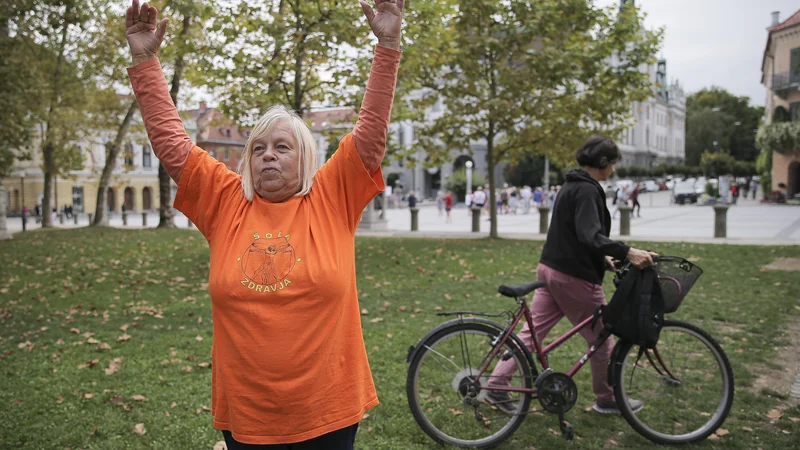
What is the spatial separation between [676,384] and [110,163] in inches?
1115

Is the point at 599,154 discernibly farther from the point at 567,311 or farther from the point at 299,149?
the point at 299,149

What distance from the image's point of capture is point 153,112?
7.78ft

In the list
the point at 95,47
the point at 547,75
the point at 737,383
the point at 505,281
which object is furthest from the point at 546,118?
the point at 95,47

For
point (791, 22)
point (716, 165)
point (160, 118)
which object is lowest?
point (160, 118)

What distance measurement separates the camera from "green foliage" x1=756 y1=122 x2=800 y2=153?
42.4m

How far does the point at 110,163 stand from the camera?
2809 centimetres

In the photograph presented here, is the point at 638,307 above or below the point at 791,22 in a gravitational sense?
below

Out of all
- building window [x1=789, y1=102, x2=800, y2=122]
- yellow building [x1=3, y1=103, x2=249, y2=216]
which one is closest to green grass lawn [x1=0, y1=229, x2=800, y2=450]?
building window [x1=789, y1=102, x2=800, y2=122]

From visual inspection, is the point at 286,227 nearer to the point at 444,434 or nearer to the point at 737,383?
the point at 444,434

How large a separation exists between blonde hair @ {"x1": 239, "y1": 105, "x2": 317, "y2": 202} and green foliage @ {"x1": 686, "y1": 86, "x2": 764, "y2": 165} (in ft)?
335

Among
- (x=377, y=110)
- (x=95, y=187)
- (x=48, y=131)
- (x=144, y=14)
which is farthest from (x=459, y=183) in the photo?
(x=377, y=110)

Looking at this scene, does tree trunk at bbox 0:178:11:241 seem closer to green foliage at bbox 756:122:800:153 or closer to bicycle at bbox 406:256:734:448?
bicycle at bbox 406:256:734:448

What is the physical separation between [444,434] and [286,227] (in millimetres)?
2516

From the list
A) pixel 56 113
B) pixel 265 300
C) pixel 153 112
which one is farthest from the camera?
pixel 56 113
